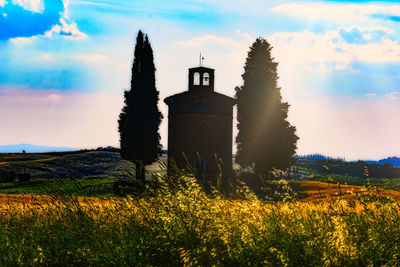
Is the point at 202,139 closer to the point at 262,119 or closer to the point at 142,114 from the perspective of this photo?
the point at 142,114

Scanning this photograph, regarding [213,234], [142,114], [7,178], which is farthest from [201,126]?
[213,234]

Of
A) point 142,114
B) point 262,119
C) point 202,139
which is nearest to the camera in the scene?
point 202,139

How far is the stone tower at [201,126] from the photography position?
29.8 metres

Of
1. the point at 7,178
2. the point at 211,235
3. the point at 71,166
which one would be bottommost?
the point at 7,178

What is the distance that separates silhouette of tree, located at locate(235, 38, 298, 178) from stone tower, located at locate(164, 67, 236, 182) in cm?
391

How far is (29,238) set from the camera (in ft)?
22.3

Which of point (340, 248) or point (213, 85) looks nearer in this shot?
point (340, 248)

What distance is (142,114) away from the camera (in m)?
32.8

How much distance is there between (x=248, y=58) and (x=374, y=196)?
31.0m

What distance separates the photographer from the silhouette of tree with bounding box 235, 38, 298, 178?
3350 centimetres

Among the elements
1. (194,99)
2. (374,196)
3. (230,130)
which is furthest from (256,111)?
(374,196)

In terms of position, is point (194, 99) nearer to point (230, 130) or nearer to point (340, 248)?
point (230, 130)

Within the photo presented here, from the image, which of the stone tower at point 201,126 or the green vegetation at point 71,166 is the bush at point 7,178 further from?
the stone tower at point 201,126

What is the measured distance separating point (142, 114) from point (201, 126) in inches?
238
